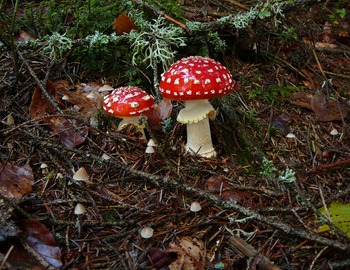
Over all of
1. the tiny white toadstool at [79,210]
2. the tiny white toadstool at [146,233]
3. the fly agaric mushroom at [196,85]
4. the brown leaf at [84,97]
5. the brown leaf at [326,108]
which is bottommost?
the brown leaf at [326,108]

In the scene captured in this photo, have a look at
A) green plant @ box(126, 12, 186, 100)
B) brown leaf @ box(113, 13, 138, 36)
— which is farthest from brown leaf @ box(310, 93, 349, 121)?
brown leaf @ box(113, 13, 138, 36)

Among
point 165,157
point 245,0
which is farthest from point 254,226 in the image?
point 245,0

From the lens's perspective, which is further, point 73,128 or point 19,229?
point 73,128

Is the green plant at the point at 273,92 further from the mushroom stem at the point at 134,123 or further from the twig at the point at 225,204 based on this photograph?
the twig at the point at 225,204

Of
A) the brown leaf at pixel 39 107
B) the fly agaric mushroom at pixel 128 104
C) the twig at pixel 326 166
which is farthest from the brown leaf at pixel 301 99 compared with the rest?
the brown leaf at pixel 39 107

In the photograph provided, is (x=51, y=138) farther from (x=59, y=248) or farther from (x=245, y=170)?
(x=245, y=170)

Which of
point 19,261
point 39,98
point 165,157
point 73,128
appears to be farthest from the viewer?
point 39,98

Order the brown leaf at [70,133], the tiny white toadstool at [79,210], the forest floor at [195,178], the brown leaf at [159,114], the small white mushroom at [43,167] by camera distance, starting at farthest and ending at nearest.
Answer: the brown leaf at [159,114] < the brown leaf at [70,133] < the small white mushroom at [43,167] < the tiny white toadstool at [79,210] < the forest floor at [195,178]
